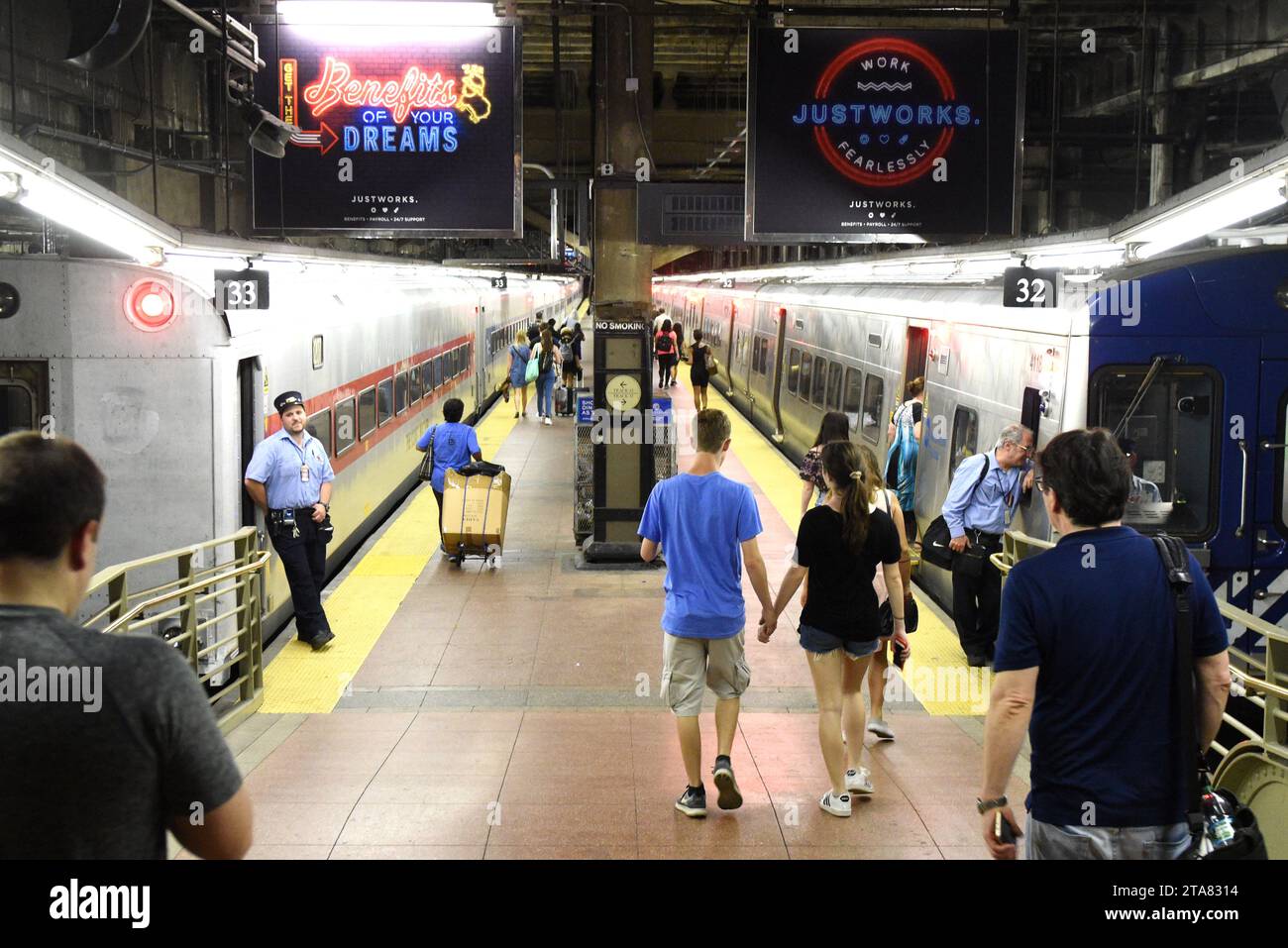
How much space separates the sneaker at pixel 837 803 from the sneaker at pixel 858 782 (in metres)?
0.20

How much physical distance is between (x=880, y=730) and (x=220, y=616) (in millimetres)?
3820

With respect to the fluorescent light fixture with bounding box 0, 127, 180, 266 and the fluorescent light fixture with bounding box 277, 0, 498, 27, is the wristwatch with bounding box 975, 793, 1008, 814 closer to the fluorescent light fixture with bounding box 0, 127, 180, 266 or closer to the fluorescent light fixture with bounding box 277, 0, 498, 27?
the fluorescent light fixture with bounding box 0, 127, 180, 266

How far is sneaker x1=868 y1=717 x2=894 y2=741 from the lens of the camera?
7512 millimetres

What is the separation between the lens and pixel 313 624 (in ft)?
31.1

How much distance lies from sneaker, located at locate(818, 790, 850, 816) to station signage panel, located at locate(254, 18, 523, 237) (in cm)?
559

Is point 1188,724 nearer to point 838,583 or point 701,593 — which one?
point 838,583

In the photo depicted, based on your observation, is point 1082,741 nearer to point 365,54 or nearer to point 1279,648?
point 1279,648

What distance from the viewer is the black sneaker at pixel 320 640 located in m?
9.48

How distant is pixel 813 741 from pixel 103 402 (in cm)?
472

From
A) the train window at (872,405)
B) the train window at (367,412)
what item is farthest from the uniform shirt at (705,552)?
the train window at (872,405)

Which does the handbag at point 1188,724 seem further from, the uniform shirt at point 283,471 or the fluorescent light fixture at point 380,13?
the fluorescent light fixture at point 380,13

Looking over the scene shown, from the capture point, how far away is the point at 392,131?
1047cm

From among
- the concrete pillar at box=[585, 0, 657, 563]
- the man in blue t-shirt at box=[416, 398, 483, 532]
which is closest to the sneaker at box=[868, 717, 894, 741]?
the concrete pillar at box=[585, 0, 657, 563]
